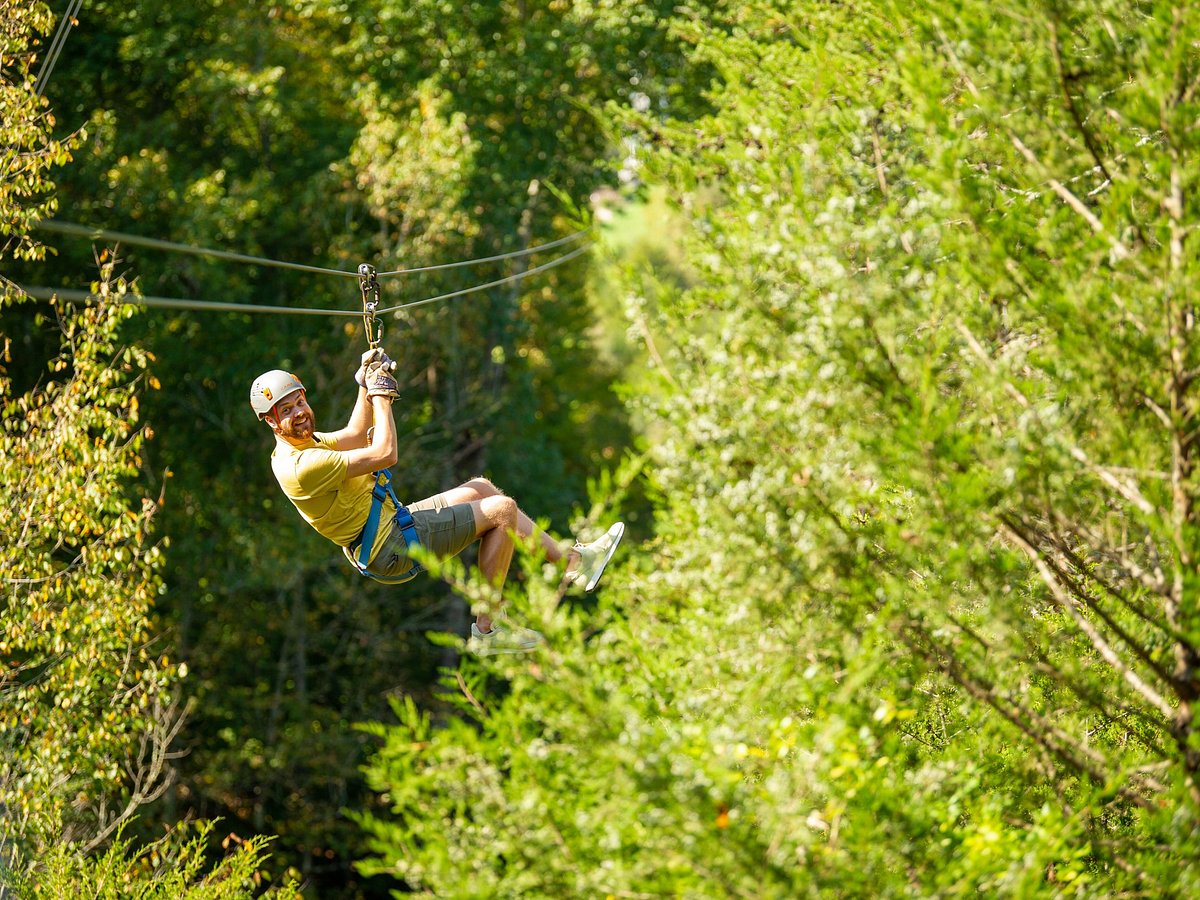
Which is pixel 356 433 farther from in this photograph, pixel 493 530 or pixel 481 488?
pixel 493 530

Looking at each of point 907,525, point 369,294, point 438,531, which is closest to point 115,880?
point 438,531

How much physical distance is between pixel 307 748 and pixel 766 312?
14686mm

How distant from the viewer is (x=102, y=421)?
9.49 meters

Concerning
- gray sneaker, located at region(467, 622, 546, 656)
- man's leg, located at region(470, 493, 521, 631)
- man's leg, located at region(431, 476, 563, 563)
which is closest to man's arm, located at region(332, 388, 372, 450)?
man's leg, located at region(431, 476, 563, 563)

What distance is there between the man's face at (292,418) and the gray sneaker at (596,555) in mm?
1463

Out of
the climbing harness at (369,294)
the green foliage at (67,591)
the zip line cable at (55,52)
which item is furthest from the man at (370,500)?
the zip line cable at (55,52)

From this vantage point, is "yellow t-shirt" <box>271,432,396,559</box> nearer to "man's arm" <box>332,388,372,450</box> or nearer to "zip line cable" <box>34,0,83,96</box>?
"man's arm" <box>332,388,372,450</box>

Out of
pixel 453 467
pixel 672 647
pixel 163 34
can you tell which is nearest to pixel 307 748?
pixel 453 467

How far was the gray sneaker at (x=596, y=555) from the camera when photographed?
6.88m

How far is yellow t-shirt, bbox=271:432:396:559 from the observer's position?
6.79 metres

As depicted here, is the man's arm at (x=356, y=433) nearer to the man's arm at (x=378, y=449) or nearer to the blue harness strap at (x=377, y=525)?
the blue harness strap at (x=377, y=525)

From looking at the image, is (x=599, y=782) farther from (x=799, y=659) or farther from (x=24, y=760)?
(x=24, y=760)

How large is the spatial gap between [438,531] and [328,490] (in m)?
0.57

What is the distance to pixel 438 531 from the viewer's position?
6930 millimetres
